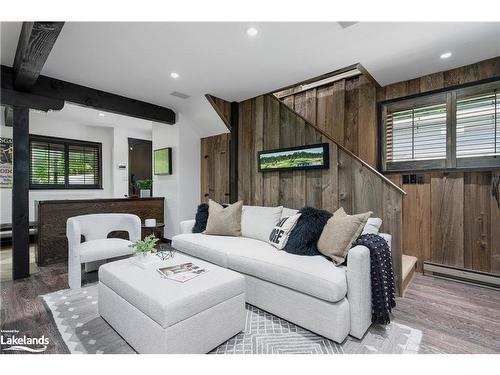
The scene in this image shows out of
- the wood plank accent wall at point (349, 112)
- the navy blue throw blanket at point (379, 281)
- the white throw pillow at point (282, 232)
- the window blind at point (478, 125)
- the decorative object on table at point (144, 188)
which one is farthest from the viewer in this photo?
the decorative object on table at point (144, 188)

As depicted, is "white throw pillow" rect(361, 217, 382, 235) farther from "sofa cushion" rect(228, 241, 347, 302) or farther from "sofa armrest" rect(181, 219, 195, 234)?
"sofa armrest" rect(181, 219, 195, 234)

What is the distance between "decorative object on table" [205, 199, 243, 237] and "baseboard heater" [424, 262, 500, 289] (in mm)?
2338

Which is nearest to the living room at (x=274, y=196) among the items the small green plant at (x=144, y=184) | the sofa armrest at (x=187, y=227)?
the sofa armrest at (x=187, y=227)

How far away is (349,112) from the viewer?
Result: 3.47 meters

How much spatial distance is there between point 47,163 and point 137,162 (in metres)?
1.68

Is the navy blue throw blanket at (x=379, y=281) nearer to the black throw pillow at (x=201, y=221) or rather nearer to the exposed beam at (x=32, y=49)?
the black throw pillow at (x=201, y=221)

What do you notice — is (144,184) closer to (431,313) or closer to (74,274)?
(74,274)

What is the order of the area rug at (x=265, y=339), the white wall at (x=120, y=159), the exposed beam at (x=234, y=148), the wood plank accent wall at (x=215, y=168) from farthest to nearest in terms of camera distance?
the white wall at (x=120, y=159)
the wood plank accent wall at (x=215, y=168)
the exposed beam at (x=234, y=148)
the area rug at (x=265, y=339)

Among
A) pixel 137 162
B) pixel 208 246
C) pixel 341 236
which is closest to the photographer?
pixel 341 236

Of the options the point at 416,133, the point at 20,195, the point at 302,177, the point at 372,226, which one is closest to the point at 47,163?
the point at 20,195

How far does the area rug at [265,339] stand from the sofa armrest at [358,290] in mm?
94

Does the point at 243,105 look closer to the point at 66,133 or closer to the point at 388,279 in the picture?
the point at 388,279

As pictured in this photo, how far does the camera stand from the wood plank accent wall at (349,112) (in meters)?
3.31
